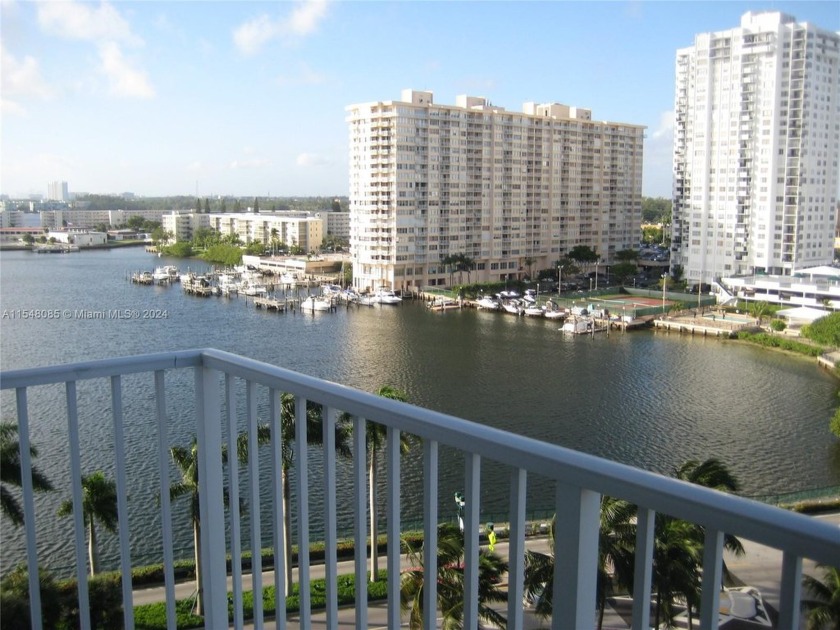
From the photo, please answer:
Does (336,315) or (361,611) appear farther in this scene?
(336,315)

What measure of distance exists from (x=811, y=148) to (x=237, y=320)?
1244 centimetres

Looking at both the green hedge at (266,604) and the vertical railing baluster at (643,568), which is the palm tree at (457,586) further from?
the vertical railing baluster at (643,568)

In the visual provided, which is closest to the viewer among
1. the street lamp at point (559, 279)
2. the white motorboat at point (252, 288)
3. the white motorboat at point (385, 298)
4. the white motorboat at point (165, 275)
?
the white motorboat at point (385, 298)

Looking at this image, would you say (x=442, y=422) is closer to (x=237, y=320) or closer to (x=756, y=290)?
(x=237, y=320)

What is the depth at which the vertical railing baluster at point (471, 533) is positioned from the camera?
60cm

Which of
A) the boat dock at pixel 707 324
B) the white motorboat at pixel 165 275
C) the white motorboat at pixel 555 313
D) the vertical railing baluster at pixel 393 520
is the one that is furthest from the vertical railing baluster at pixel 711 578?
the white motorboat at pixel 165 275

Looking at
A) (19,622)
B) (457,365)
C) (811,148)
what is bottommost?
(457,365)

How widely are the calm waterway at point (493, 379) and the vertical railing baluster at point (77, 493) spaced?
0.80 m

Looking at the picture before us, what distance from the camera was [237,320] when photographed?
Answer: 1572cm

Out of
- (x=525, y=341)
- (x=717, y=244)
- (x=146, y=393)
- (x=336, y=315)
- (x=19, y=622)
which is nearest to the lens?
(x=19, y=622)

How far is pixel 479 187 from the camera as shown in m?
20.7

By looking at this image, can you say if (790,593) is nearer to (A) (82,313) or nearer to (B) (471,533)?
(B) (471,533)

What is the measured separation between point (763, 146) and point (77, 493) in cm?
1915

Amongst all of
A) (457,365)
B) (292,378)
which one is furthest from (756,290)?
(292,378)
